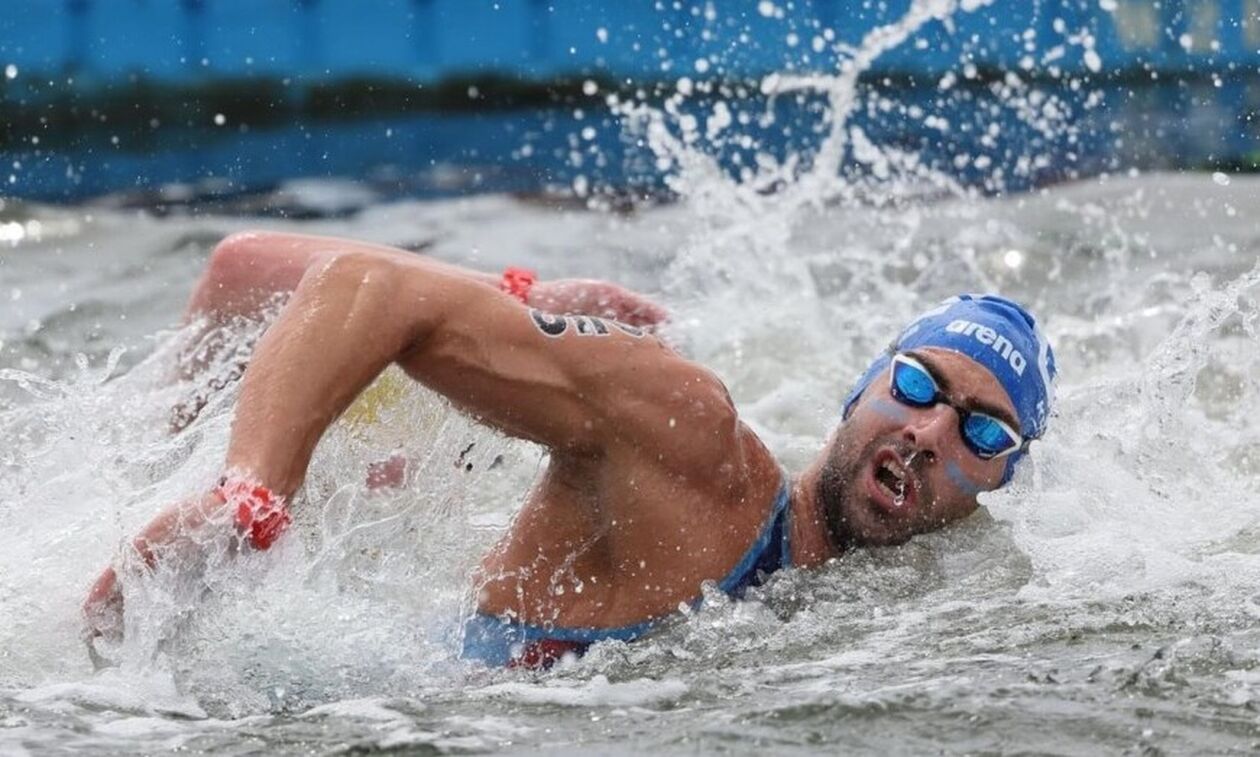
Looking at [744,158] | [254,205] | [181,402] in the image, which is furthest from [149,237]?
[181,402]

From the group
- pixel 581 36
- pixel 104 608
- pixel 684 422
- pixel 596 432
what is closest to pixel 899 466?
pixel 684 422

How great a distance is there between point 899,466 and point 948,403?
7.2 inches

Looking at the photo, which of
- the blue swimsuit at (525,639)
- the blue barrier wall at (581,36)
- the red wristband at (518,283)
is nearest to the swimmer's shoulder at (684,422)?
the blue swimsuit at (525,639)

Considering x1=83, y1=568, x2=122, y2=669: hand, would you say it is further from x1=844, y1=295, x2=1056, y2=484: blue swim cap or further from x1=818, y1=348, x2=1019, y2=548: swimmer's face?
x1=844, y1=295, x2=1056, y2=484: blue swim cap

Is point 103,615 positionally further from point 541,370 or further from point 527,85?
point 527,85

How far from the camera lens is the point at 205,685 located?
3580mm

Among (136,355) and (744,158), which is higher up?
(744,158)

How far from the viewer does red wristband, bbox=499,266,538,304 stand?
182 inches

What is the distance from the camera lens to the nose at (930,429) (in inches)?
163

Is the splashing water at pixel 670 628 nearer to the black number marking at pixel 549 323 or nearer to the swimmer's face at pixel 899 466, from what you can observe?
the swimmer's face at pixel 899 466

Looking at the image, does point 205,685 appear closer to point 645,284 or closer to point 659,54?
point 645,284

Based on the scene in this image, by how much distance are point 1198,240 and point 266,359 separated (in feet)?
30.1

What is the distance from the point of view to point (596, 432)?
370cm

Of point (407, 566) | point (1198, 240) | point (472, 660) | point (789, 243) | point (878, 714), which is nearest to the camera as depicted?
point (878, 714)
